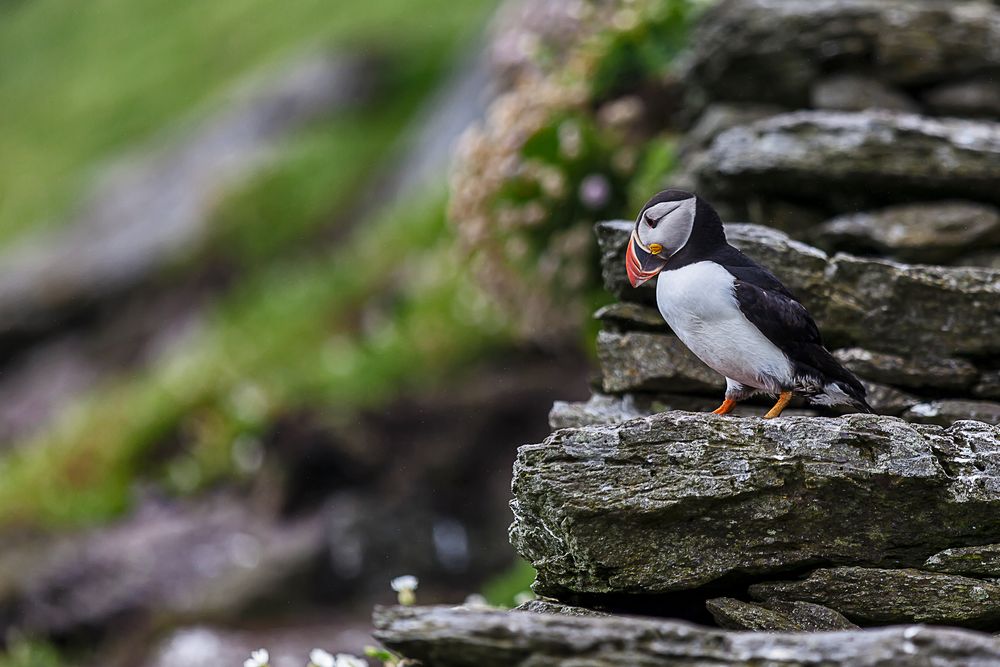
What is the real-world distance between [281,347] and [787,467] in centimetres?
1105

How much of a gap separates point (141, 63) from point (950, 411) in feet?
119

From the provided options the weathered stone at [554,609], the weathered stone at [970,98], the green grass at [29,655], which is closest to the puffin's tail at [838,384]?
the weathered stone at [554,609]

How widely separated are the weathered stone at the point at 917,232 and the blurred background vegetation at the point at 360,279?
190 cm

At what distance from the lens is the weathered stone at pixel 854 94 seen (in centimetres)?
745

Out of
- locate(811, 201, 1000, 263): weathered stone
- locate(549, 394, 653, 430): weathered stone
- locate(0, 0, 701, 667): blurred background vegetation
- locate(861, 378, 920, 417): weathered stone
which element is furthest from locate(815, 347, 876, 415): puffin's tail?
locate(0, 0, 701, 667): blurred background vegetation

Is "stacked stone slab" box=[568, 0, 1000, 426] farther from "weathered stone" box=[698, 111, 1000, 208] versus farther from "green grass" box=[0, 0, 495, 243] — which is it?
"green grass" box=[0, 0, 495, 243]

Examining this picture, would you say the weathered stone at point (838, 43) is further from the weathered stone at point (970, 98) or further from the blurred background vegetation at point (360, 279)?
the blurred background vegetation at point (360, 279)

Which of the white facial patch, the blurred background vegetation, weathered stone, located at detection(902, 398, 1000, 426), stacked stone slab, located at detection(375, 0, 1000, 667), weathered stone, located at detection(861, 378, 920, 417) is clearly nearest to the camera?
stacked stone slab, located at detection(375, 0, 1000, 667)

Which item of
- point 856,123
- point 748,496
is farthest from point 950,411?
point 856,123

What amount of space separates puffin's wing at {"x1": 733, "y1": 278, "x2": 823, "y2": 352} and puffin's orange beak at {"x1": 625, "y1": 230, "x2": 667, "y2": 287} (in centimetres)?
36

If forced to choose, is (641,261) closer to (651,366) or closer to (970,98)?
(651,366)

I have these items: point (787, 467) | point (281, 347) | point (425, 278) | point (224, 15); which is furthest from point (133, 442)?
point (224, 15)

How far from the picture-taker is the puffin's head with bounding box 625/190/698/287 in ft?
14.3

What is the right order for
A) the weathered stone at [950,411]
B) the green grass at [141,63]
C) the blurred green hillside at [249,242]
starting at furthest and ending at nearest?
the green grass at [141,63] < the blurred green hillside at [249,242] < the weathered stone at [950,411]
